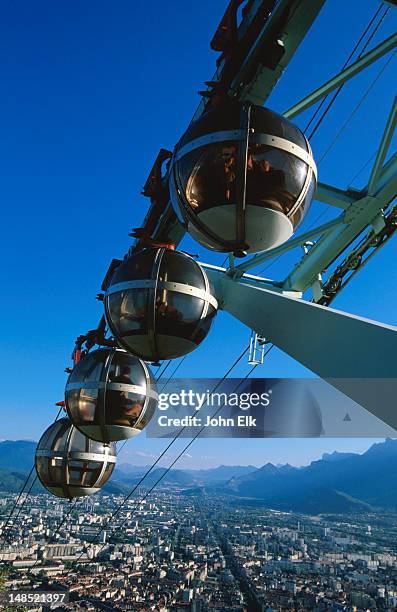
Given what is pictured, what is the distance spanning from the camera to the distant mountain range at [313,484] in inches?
2559

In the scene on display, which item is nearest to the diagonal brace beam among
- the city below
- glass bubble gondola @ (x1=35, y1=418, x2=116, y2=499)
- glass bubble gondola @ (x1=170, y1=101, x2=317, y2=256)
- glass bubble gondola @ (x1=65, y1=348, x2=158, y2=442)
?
glass bubble gondola @ (x1=65, y1=348, x2=158, y2=442)

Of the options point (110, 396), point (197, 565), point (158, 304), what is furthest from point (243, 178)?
point (197, 565)

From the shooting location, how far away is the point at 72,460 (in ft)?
12.8

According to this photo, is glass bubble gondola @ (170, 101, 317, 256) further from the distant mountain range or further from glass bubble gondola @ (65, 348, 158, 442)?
the distant mountain range

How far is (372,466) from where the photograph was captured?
10906 cm

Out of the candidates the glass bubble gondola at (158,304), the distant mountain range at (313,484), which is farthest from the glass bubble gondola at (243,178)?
the distant mountain range at (313,484)

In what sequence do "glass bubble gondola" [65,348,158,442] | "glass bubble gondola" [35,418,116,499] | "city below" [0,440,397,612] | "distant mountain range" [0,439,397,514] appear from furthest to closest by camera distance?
"distant mountain range" [0,439,397,514] → "city below" [0,440,397,612] → "glass bubble gondola" [35,418,116,499] → "glass bubble gondola" [65,348,158,442]

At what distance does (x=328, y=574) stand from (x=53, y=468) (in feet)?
52.6

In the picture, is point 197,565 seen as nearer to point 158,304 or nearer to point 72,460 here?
point 72,460

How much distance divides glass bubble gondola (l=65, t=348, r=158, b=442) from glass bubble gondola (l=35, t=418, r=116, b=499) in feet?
3.35

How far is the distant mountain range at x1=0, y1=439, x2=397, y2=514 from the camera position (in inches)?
2559

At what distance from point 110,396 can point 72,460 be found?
1335 millimetres

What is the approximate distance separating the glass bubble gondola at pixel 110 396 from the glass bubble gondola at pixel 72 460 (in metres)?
1.02

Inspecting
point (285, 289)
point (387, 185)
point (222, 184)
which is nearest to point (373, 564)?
point (285, 289)
